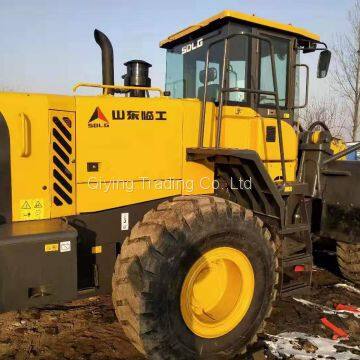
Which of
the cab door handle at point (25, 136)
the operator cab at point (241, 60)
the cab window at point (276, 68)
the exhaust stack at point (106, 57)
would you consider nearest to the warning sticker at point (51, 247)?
the cab door handle at point (25, 136)

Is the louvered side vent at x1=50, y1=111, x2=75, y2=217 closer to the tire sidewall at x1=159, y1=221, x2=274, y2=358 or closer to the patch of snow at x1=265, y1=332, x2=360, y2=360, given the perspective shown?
the tire sidewall at x1=159, y1=221, x2=274, y2=358

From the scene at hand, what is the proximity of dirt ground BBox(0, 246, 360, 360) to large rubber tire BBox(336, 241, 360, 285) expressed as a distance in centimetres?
35

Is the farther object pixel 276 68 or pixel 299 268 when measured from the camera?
pixel 276 68

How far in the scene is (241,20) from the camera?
4.21 m

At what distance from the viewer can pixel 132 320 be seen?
3.03 meters

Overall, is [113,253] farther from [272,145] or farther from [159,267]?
[272,145]

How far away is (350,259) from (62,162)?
3.93 metres

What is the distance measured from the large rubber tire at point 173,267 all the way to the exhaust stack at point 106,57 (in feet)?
5.38

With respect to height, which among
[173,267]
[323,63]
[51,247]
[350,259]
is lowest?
[350,259]

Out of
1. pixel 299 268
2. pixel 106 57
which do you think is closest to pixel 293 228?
pixel 299 268

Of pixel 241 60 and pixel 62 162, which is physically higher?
pixel 241 60

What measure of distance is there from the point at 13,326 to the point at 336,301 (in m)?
3.68

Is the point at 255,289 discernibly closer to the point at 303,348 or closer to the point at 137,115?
the point at 303,348

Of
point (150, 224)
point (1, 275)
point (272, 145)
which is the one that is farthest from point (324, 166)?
point (1, 275)
